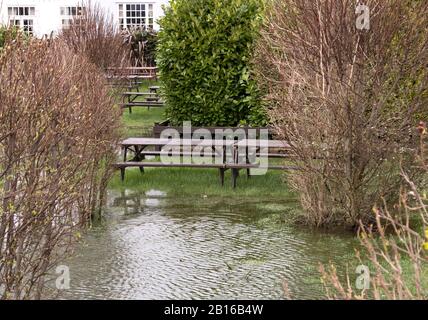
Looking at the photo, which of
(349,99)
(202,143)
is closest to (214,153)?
(202,143)

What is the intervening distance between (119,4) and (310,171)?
2728 centimetres

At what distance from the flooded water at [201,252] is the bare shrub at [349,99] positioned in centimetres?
60

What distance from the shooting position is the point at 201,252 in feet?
32.2

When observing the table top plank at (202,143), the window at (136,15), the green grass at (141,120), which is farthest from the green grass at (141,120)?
the window at (136,15)

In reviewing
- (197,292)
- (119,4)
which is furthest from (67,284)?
(119,4)

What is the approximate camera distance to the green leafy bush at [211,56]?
17922mm

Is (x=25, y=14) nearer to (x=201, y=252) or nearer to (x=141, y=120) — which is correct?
(x=141, y=120)

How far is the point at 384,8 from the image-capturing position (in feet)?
32.3

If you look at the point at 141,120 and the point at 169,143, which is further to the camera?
the point at 141,120

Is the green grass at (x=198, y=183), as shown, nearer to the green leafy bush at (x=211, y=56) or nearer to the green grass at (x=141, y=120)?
the green leafy bush at (x=211, y=56)

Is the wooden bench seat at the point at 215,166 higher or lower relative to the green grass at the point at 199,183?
higher

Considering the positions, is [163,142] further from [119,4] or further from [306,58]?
[119,4]

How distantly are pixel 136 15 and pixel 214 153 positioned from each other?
23188mm

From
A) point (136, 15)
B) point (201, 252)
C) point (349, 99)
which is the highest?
point (136, 15)
